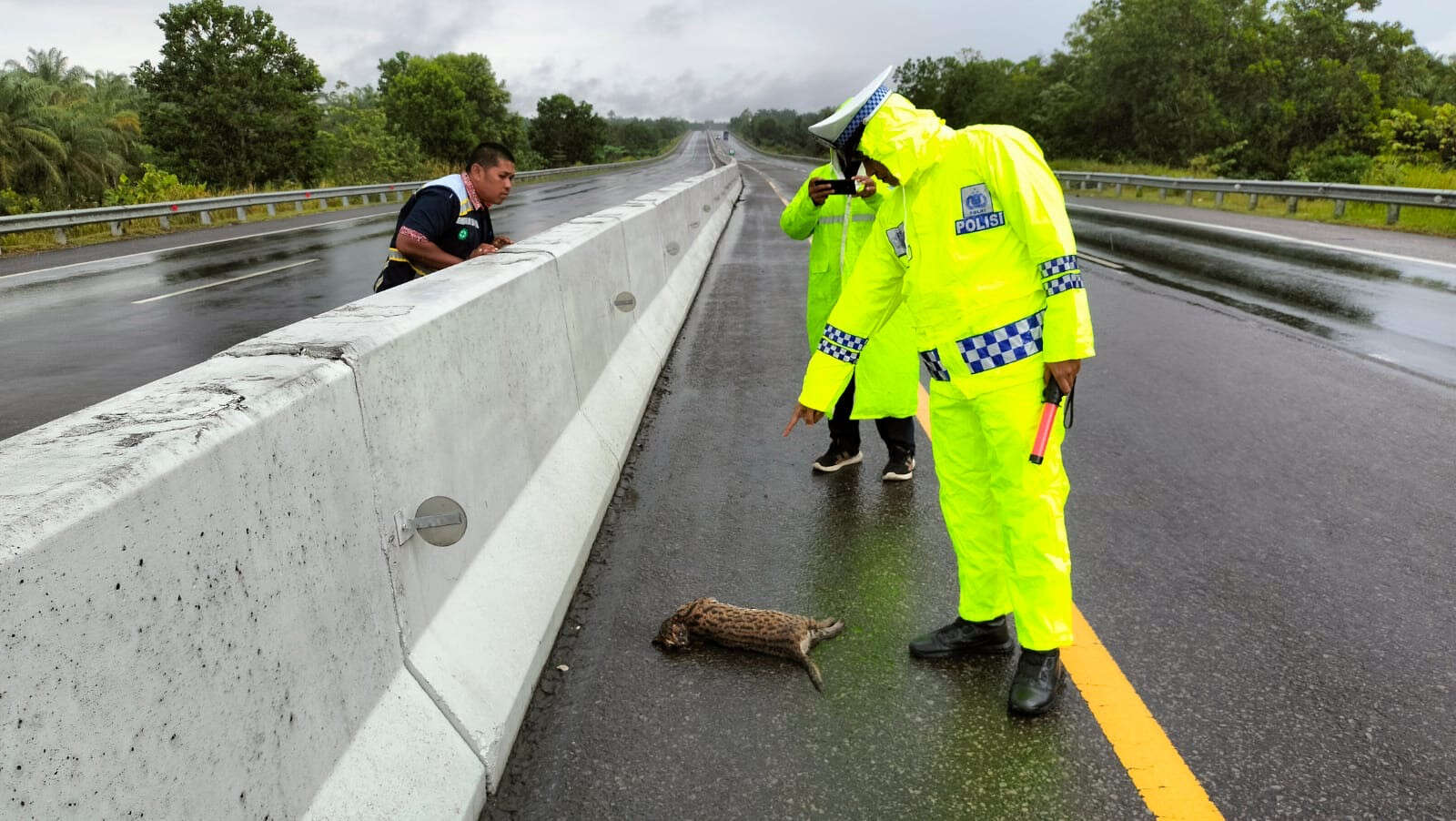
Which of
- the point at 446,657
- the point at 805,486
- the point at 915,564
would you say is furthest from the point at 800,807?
the point at 805,486

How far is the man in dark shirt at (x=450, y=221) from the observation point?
505cm

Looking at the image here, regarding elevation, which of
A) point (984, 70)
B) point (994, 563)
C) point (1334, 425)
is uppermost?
point (984, 70)

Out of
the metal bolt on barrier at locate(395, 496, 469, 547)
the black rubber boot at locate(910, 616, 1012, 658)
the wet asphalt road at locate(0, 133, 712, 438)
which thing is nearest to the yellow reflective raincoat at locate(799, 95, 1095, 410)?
the black rubber boot at locate(910, 616, 1012, 658)

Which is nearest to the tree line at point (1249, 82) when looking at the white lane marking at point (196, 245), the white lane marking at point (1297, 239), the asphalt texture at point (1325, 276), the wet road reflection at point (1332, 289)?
the white lane marking at point (1297, 239)

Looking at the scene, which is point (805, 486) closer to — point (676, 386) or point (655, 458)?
point (655, 458)

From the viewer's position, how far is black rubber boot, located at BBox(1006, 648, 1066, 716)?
291 cm

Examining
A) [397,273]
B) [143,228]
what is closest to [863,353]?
[397,273]

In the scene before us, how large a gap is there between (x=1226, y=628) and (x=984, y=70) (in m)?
75.0

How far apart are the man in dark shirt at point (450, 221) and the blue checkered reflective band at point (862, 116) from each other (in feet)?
7.73

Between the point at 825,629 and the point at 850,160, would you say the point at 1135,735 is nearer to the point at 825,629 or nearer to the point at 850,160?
the point at 825,629

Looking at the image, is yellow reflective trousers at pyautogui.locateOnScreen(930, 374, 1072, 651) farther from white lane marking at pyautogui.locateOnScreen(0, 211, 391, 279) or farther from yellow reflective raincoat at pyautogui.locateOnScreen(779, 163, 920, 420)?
white lane marking at pyautogui.locateOnScreen(0, 211, 391, 279)

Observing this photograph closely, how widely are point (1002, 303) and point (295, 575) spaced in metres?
2.17

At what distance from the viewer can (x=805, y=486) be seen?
494cm

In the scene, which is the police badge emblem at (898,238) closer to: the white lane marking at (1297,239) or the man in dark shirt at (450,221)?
the man in dark shirt at (450,221)
